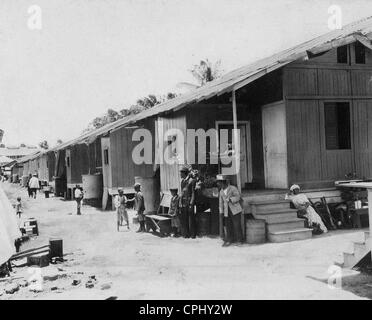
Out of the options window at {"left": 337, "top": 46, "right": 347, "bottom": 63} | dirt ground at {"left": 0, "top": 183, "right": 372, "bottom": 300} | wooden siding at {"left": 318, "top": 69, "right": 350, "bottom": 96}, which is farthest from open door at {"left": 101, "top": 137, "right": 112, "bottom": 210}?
window at {"left": 337, "top": 46, "right": 347, "bottom": 63}

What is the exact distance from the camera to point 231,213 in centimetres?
990

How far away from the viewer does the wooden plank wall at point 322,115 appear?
1117cm

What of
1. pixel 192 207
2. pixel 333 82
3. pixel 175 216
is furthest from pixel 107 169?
pixel 333 82

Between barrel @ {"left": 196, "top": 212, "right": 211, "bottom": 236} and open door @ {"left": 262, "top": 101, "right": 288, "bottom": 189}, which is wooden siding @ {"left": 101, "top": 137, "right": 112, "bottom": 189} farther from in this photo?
open door @ {"left": 262, "top": 101, "right": 288, "bottom": 189}

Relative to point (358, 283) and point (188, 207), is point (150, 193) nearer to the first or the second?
point (188, 207)

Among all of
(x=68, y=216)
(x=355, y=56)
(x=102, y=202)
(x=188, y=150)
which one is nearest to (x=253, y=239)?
(x=188, y=150)

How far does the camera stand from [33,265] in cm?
833

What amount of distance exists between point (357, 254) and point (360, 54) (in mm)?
7227

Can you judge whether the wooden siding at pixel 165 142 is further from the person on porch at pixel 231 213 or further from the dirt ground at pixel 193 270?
the person on porch at pixel 231 213

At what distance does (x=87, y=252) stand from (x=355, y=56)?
8.96 m

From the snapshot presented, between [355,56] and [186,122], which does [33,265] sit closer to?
[186,122]

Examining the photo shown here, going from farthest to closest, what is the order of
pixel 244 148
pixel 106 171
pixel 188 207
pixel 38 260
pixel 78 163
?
1. pixel 78 163
2. pixel 106 171
3. pixel 244 148
4. pixel 188 207
5. pixel 38 260

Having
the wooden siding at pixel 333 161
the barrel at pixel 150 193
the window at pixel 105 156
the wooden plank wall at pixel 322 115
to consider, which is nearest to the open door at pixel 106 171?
the window at pixel 105 156

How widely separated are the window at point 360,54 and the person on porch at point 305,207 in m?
4.21
